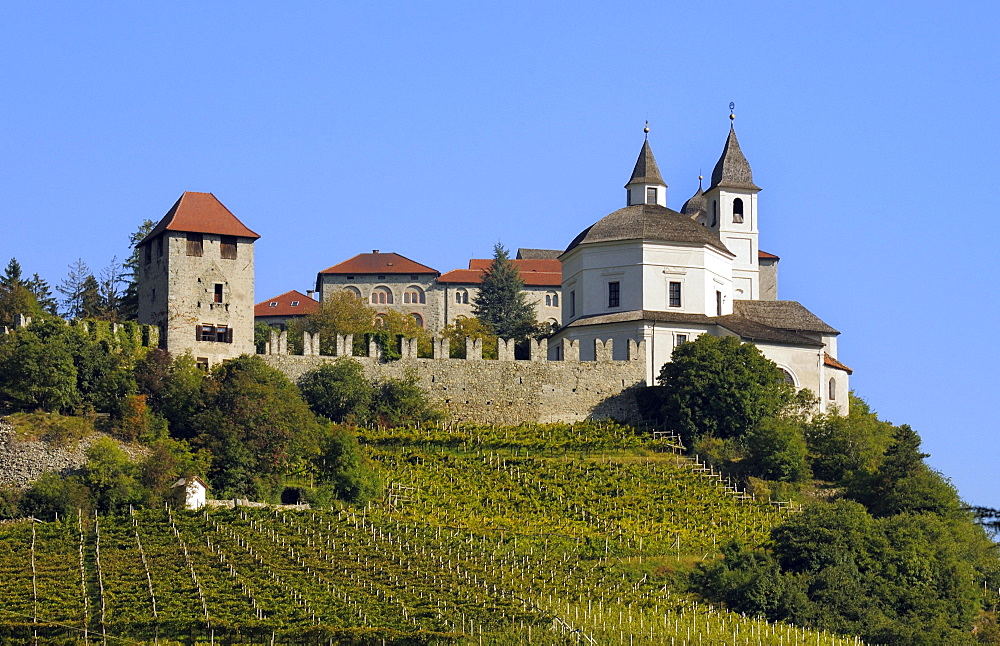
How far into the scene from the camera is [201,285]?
69500mm

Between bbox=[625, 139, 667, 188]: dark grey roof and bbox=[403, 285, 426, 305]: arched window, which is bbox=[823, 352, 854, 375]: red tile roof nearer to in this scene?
bbox=[625, 139, 667, 188]: dark grey roof

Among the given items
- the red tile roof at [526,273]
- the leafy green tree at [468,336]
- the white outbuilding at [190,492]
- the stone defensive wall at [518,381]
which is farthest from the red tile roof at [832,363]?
the red tile roof at [526,273]

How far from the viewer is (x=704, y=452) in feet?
228

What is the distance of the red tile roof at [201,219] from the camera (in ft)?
230

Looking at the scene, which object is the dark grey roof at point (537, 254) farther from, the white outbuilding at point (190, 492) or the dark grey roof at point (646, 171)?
the white outbuilding at point (190, 492)

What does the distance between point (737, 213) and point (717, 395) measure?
1584 cm

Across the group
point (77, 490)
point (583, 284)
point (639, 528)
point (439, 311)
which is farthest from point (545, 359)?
point (439, 311)

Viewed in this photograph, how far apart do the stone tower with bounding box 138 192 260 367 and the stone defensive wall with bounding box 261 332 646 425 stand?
1.92 m

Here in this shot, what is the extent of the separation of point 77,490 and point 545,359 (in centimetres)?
1856

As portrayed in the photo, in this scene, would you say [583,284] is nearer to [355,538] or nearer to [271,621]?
[355,538]

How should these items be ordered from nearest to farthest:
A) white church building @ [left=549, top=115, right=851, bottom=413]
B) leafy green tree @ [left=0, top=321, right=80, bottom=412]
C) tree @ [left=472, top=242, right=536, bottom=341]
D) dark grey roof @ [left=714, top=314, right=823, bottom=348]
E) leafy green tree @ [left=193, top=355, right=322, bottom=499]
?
1. leafy green tree @ [left=193, top=355, right=322, bottom=499]
2. leafy green tree @ [left=0, top=321, right=80, bottom=412]
3. dark grey roof @ [left=714, top=314, right=823, bottom=348]
4. white church building @ [left=549, top=115, right=851, bottom=413]
5. tree @ [left=472, top=242, right=536, bottom=341]

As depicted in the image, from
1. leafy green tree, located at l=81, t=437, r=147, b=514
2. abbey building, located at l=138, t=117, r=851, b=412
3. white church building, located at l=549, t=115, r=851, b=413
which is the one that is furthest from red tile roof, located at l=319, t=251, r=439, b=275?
leafy green tree, located at l=81, t=437, r=147, b=514

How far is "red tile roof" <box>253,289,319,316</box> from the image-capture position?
103 metres

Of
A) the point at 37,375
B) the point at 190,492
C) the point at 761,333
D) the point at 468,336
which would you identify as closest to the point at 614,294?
the point at 761,333
